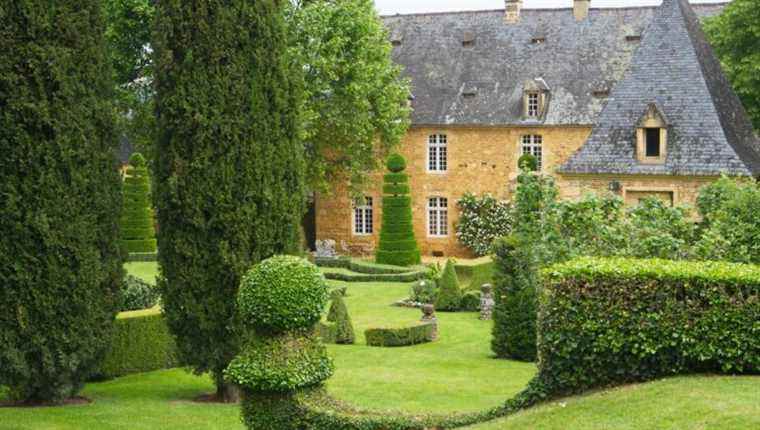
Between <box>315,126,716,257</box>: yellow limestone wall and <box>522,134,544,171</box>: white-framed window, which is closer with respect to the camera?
<box>315,126,716,257</box>: yellow limestone wall

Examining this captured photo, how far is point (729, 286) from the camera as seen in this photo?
1263 centimetres

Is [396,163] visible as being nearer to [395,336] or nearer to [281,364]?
[395,336]

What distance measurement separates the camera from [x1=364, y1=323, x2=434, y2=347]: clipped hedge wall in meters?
26.7

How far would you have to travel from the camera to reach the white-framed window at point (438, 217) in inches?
1914

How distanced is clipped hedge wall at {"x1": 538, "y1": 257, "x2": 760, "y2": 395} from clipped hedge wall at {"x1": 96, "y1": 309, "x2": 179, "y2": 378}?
8677 mm

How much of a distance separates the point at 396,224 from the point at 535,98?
783cm

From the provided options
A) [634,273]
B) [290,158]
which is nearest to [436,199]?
[290,158]

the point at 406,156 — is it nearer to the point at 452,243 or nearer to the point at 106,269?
the point at 452,243

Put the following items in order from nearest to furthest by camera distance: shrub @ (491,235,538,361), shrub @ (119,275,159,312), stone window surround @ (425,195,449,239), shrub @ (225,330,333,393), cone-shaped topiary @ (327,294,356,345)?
shrub @ (225,330,333,393), shrub @ (119,275,159,312), shrub @ (491,235,538,361), cone-shaped topiary @ (327,294,356,345), stone window surround @ (425,195,449,239)

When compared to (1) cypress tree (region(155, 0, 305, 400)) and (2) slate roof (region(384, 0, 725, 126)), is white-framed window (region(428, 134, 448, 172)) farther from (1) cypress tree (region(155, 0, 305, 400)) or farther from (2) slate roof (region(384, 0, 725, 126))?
(1) cypress tree (region(155, 0, 305, 400))

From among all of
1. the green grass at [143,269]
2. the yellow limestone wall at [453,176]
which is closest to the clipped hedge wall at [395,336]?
the green grass at [143,269]

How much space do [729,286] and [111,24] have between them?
105 feet

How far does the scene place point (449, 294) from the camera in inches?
1330

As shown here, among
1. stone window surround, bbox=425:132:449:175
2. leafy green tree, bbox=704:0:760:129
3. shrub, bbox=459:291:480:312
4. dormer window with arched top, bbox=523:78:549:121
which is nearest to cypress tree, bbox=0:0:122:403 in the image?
shrub, bbox=459:291:480:312
